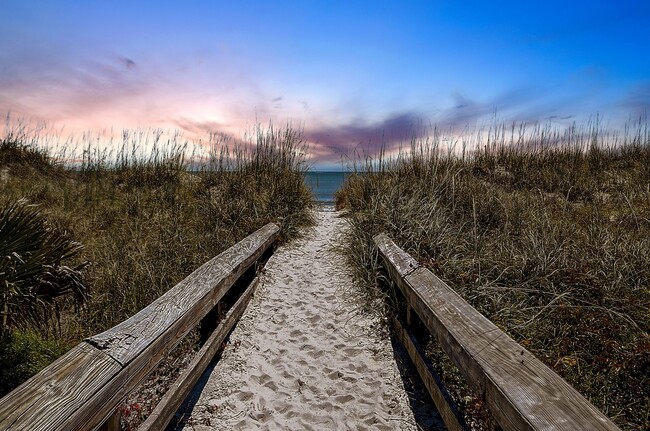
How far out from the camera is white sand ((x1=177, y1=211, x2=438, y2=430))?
97.0 inches

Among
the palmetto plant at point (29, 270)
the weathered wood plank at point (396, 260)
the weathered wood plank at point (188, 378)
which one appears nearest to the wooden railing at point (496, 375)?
the weathered wood plank at point (396, 260)

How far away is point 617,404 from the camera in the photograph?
2316 millimetres

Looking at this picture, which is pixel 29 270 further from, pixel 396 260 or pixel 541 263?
pixel 541 263

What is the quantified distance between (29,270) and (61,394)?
93cm

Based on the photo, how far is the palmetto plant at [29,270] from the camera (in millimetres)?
1916

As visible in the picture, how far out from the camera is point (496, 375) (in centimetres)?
163

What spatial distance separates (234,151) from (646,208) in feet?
25.7

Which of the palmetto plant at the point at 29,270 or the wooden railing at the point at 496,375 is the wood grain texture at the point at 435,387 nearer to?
the wooden railing at the point at 496,375

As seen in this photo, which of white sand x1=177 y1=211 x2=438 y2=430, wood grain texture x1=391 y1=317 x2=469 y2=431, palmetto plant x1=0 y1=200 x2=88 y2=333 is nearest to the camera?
palmetto plant x1=0 y1=200 x2=88 y2=333

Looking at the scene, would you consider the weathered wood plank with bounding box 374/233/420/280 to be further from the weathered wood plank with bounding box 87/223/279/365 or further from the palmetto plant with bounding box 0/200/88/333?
the palmetto plant with bounding box 0/200/88/333

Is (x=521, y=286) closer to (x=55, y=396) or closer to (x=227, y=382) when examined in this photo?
(x=227, y=382)

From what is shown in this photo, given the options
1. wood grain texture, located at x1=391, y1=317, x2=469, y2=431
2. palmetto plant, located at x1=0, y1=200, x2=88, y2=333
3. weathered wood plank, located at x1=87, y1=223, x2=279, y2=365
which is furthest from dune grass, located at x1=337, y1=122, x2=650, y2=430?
palmetto plant, located at x1=0, y1=200, x2=88, y2=333

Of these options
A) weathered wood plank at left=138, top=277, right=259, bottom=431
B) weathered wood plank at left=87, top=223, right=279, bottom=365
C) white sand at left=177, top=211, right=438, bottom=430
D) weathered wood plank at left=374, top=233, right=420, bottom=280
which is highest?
weathered wood plank at left=374, top=233, right=420, bottom=280

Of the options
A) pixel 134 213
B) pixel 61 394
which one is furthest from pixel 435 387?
pixel 134 213
